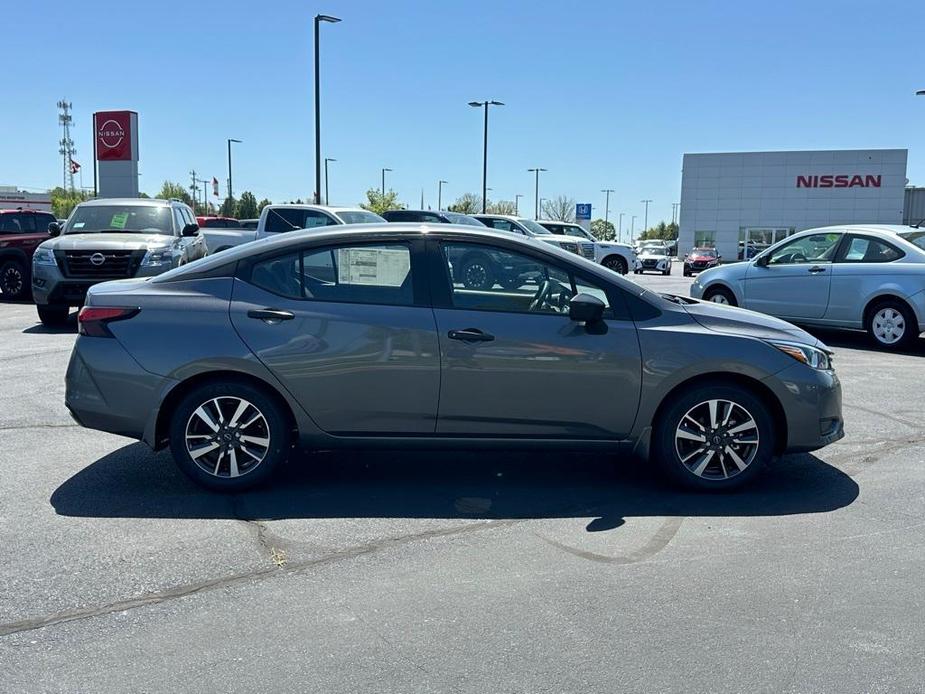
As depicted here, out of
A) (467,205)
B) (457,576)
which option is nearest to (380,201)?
(467,205)

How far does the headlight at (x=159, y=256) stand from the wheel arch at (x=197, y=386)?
26.0 ft

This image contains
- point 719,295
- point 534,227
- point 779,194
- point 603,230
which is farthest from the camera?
point 603,230

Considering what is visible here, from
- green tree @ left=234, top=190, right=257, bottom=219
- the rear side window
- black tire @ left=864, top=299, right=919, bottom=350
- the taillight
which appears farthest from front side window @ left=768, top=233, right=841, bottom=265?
Answer: green tree @ left=234, top=190, right=257, bottom=219

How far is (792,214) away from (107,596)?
2423 inches

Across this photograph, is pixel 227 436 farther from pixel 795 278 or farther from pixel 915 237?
pixel 915 237

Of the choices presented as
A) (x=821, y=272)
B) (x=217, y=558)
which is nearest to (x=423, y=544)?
(x=217, y=558)

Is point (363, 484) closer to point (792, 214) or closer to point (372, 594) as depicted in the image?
point (372, 594)

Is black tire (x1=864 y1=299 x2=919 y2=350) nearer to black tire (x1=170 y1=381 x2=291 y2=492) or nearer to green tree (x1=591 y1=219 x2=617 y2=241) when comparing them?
black tire (x1=170 y1=381 x2=291 y2=492)

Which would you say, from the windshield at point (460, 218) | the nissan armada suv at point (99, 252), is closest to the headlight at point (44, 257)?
the nissan armada suv at point (99, 252)

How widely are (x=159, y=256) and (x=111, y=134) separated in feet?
57.9

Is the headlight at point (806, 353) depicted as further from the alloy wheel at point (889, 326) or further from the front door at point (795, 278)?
the front door at point (795, 278)

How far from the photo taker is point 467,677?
3.15 meters

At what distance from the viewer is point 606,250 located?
89.7 feet

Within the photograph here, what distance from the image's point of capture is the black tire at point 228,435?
16.5 feet
